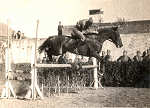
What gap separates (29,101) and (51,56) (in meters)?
0.33

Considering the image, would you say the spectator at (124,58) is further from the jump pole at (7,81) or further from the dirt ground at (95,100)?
the jump pole at (7,81)

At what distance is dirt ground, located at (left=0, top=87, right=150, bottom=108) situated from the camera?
5.36ft

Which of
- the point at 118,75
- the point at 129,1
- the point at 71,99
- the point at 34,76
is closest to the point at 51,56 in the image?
the point at 34,76

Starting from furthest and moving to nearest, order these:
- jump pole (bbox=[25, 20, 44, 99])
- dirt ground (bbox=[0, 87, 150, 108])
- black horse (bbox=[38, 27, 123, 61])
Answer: jump pole (bbox=[25, 20, 44, 99])
black horse (bbox=[38, 27, 123, 61])
dirt ground (bbox=[0, 87, 150, 108])

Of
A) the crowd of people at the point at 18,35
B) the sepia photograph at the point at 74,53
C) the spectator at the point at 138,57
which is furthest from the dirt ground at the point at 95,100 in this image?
the crowd of people at the point at 18,35

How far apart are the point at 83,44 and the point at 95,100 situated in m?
0.37

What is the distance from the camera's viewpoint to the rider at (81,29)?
Answer: 179 centimetres

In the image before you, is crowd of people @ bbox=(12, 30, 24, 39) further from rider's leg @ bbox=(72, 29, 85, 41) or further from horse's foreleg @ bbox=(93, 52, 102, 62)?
horse's foreleg @ bbox=(93, 52, 102, 62)

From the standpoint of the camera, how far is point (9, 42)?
2012 mm

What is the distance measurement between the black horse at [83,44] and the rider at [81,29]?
28 mm

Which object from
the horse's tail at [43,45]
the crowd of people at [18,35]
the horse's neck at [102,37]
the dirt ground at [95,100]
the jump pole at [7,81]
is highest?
the crowd of people at [18,35]

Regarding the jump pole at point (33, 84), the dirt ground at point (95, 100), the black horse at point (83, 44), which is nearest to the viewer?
the dirt ground at point (95, 100)

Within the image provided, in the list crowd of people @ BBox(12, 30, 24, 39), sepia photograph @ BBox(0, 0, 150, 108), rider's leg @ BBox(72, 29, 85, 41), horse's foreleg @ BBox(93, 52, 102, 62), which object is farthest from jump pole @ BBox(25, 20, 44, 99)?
horse's foreleg @ BBox(93, 52, 102, 62)

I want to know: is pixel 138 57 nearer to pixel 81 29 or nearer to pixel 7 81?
pixel 81 29
